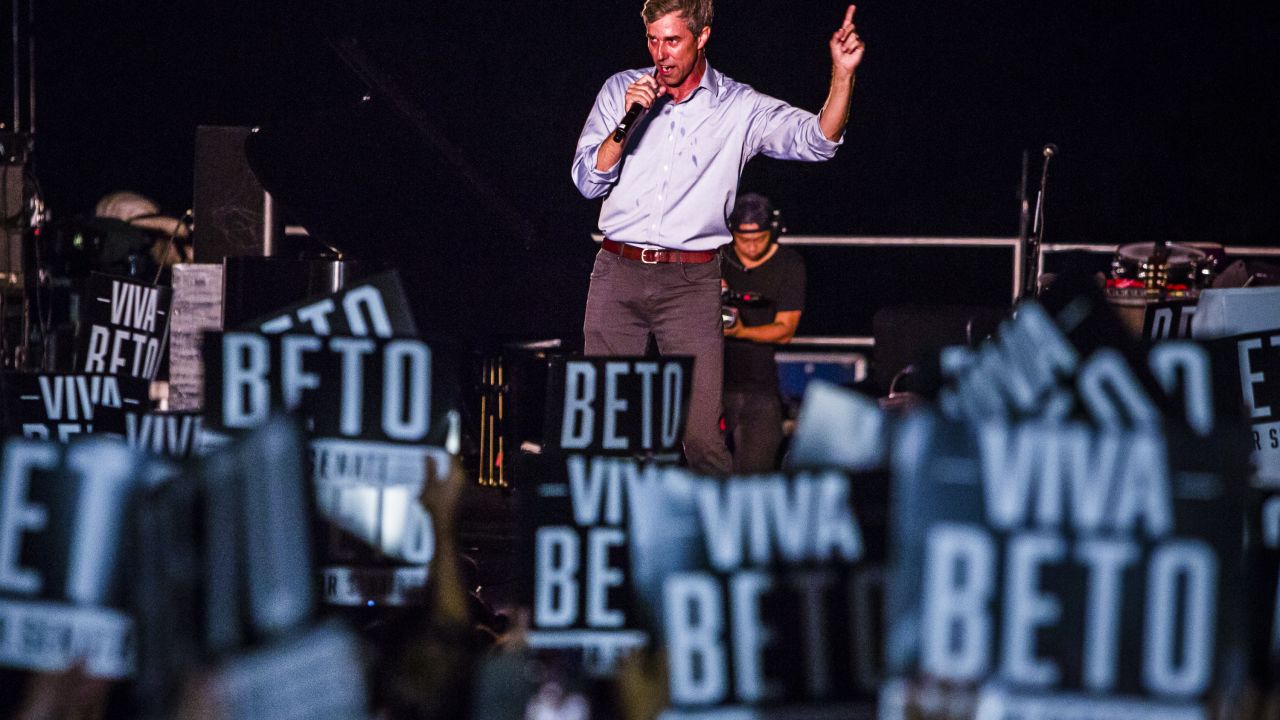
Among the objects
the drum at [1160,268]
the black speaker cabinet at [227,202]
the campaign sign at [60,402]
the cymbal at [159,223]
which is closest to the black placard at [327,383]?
the campaign sign at [60,402]

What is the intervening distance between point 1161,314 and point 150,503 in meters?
2.73

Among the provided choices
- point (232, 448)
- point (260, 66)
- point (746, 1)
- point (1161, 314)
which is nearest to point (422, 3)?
point (260, 66)

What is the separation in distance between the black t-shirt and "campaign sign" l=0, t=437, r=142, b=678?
4209 mm

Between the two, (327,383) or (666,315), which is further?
(666,315)

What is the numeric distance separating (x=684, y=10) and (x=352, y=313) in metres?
1.60

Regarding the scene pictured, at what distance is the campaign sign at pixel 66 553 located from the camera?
2.16m

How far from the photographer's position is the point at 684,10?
12.9ft

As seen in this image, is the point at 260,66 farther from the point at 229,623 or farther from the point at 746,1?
the point at 229,623

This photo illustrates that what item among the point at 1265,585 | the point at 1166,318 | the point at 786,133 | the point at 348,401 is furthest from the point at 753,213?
the point at 1265,585

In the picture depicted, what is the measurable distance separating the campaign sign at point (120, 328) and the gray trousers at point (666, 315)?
3.86 feet

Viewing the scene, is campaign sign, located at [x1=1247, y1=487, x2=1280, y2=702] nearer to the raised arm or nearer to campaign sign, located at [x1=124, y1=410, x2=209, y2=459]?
the raised arm

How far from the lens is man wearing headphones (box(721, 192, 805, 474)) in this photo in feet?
20.3

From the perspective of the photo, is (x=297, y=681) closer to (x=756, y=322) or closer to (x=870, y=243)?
(x=756, y=322)

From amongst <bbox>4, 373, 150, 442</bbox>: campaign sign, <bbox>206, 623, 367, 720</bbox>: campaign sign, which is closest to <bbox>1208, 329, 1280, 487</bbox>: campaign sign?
<bbox>206, 623, 367, 720</bbox>: campaign sign
